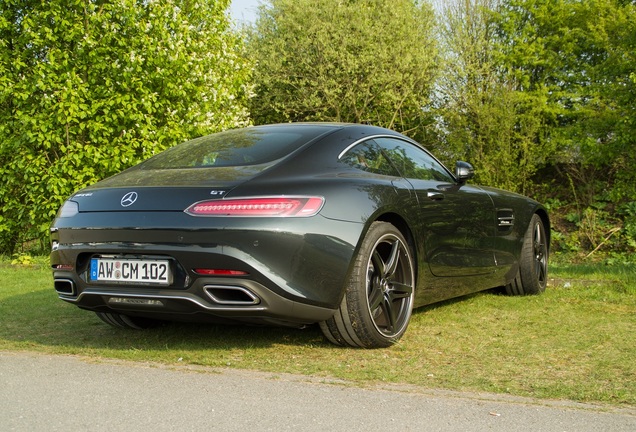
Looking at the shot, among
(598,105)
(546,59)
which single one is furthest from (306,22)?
(598,105)

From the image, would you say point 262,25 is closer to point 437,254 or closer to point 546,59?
point 546,59

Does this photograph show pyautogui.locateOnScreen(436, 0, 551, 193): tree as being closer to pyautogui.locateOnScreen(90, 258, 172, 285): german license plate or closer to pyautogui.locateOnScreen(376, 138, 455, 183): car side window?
pyautogui.locateOnScreen(376, 138, 455, 183): car side window

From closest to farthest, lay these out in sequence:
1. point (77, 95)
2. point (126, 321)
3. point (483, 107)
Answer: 1. point (126, 321)
2. point (77, 95)
3. point (483, 107)

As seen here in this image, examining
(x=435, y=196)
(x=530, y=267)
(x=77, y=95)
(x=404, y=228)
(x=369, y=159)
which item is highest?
(x=77, y=95)

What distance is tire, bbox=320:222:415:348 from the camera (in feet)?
14.7

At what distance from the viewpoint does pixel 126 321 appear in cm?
538

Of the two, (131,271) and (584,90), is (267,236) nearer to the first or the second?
(131,271)

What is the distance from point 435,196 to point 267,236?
1746mm

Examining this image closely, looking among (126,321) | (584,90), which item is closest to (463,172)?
(126,321)

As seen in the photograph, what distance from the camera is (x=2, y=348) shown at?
4.86 meters

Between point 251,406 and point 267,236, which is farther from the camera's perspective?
point 267,236

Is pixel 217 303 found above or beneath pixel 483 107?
beneath

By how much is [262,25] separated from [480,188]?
18.5 metres

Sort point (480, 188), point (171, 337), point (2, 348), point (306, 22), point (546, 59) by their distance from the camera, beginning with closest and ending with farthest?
point (2, 348)
point (171, 337)
point (480, 188)
point (546, 59)
point (306, 22)
